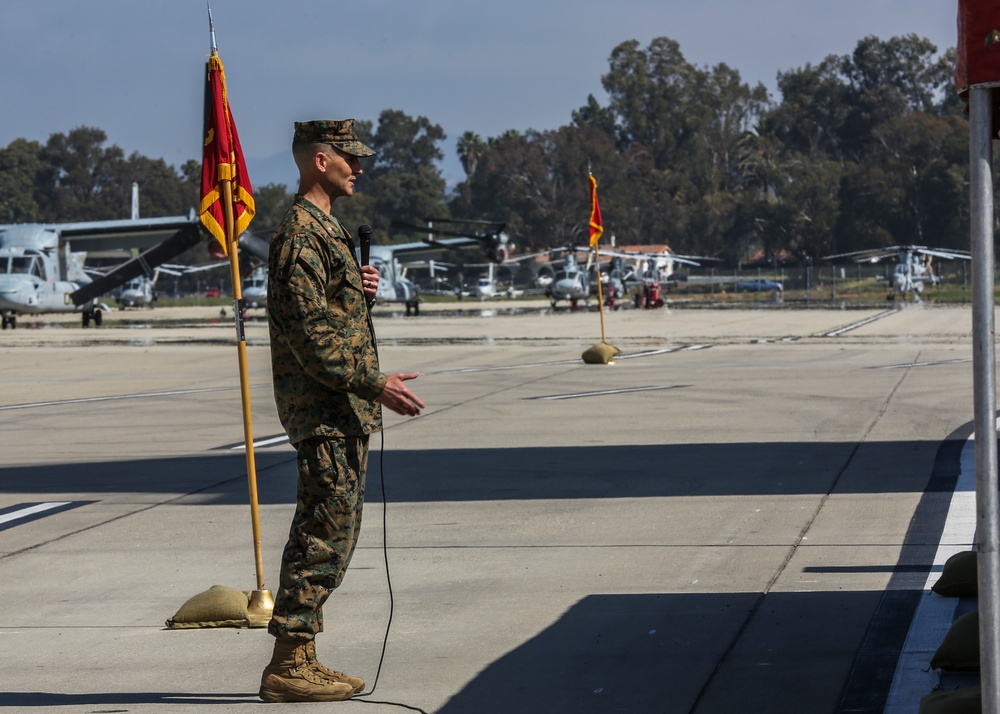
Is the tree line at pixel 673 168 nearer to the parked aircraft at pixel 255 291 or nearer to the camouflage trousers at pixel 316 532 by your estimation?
the parked aircraft at pixel 255 291

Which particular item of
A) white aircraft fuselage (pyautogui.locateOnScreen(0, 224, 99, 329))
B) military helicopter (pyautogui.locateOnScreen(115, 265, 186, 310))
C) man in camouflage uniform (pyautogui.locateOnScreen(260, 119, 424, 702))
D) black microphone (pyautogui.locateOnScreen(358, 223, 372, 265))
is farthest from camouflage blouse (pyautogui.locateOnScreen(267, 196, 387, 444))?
military helicopter (pyautogui.locateOnScreen(115, 265, 186, 310))

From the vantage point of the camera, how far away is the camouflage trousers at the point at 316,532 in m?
4.70

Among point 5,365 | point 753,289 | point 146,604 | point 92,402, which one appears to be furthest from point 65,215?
point 146,604

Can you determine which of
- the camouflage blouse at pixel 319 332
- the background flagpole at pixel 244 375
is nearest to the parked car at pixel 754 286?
the background flagpole at pixel 244 375

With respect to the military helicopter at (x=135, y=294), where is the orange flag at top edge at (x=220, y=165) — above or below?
above

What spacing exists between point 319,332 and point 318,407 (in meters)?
0.30

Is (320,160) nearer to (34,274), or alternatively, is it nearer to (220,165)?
(220,165)

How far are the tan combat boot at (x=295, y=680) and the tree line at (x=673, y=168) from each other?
97.8 metres

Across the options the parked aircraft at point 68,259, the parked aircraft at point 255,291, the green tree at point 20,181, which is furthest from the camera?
the green tree at point 20,181

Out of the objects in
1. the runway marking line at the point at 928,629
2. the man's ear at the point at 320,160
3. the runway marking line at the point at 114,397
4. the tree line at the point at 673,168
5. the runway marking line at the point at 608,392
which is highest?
the tree line at the point at 673,168

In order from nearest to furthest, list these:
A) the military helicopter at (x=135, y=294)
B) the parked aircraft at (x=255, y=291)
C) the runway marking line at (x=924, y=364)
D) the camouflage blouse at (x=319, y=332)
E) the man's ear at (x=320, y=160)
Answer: the camouflage blouse at (x=319, y=332) → the man's ear at (x=320, y=160) → the runway marking line at (x=924, y=364) → the parked aircraft at (x=255, y=291) → the military helicopter at (x=135, y=294)

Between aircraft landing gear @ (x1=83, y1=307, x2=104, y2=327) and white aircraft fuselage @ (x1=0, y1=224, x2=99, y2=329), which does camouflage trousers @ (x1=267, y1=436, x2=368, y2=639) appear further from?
aircraft landing gear @ (x1=83, y1=307, x2=104, y2=327)

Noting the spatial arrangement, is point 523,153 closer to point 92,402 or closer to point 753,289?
point 753,289

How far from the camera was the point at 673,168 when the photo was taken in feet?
414
